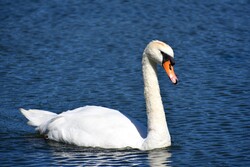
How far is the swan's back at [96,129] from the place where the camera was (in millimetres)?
11320

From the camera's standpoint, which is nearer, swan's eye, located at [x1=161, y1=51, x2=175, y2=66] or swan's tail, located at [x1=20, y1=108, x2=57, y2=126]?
swan's eye, located at [x1=161, y1=51, x2=175, y2=66]

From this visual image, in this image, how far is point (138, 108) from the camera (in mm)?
13391

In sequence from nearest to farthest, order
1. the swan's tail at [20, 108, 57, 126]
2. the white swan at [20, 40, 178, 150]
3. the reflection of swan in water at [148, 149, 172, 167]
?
1. the reflection of swan in water at [148, 149, 172, 167]
2. the white swan at [20, 40, 178, 150]
3. the swan's tail at [20, 108, 57, 126]

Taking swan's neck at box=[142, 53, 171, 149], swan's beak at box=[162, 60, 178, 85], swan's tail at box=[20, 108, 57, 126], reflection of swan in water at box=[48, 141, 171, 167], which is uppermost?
swan's beak at box=[162, 60, 178, 85]

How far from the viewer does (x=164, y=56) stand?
11133 mm

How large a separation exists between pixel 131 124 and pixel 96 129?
504 millimetres

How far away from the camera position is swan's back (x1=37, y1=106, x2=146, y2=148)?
37.1 ft

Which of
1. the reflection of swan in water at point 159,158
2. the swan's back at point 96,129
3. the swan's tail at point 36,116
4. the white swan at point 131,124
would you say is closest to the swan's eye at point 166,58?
the white swan at point 131,124

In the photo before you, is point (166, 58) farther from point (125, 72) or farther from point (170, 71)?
point (125, 72)

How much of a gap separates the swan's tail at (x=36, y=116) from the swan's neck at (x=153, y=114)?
5.70 ft

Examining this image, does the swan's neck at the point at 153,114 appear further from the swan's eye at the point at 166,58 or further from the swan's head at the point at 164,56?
the swan's eye at the point at 166,58

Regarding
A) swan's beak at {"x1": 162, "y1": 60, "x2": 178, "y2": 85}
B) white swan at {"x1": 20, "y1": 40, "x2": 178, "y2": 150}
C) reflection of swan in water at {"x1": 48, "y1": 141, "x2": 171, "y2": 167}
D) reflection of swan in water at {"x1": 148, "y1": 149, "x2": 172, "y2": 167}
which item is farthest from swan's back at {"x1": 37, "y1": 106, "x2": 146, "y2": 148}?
swan's beak at {"x1": 162, "y1": 60, "x2": 178, "y2": 85}

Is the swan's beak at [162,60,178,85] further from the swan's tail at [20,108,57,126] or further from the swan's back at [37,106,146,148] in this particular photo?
the swan's tail at [20,108,57,126]

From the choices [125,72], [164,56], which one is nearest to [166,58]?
[164,56]
